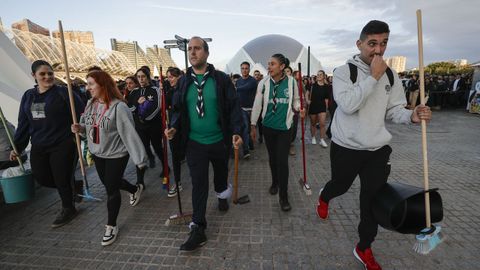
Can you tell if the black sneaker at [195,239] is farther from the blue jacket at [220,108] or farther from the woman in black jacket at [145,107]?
the woman in black jacket at [145,107]

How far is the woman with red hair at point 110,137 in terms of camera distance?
2.98 metres

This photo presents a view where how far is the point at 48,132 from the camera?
11.0ft

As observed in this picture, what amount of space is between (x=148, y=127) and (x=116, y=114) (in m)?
1.96

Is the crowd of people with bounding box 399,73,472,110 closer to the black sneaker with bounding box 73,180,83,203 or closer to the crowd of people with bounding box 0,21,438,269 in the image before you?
the crowd of people with bounding box 0,21,438,269

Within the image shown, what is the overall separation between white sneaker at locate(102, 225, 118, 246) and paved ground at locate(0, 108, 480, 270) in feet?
0.26

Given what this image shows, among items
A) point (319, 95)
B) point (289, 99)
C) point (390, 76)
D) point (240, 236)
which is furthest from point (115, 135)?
point (319, 95)

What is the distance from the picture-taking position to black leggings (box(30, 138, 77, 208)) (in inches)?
134

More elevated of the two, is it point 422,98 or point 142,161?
point 422,98

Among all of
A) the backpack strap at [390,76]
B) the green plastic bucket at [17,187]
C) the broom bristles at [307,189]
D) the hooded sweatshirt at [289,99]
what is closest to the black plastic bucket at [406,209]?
the backpack strap at [390,76]

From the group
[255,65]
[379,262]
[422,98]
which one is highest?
[255,65]

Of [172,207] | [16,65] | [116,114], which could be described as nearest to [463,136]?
[172,207]

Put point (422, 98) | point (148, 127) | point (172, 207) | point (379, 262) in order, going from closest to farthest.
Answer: point (422, 98)
point (379, 262)
point (172, 207)
point (148, 127)

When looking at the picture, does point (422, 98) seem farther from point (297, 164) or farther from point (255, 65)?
point (255, 65)

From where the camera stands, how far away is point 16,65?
5953 millimetres
